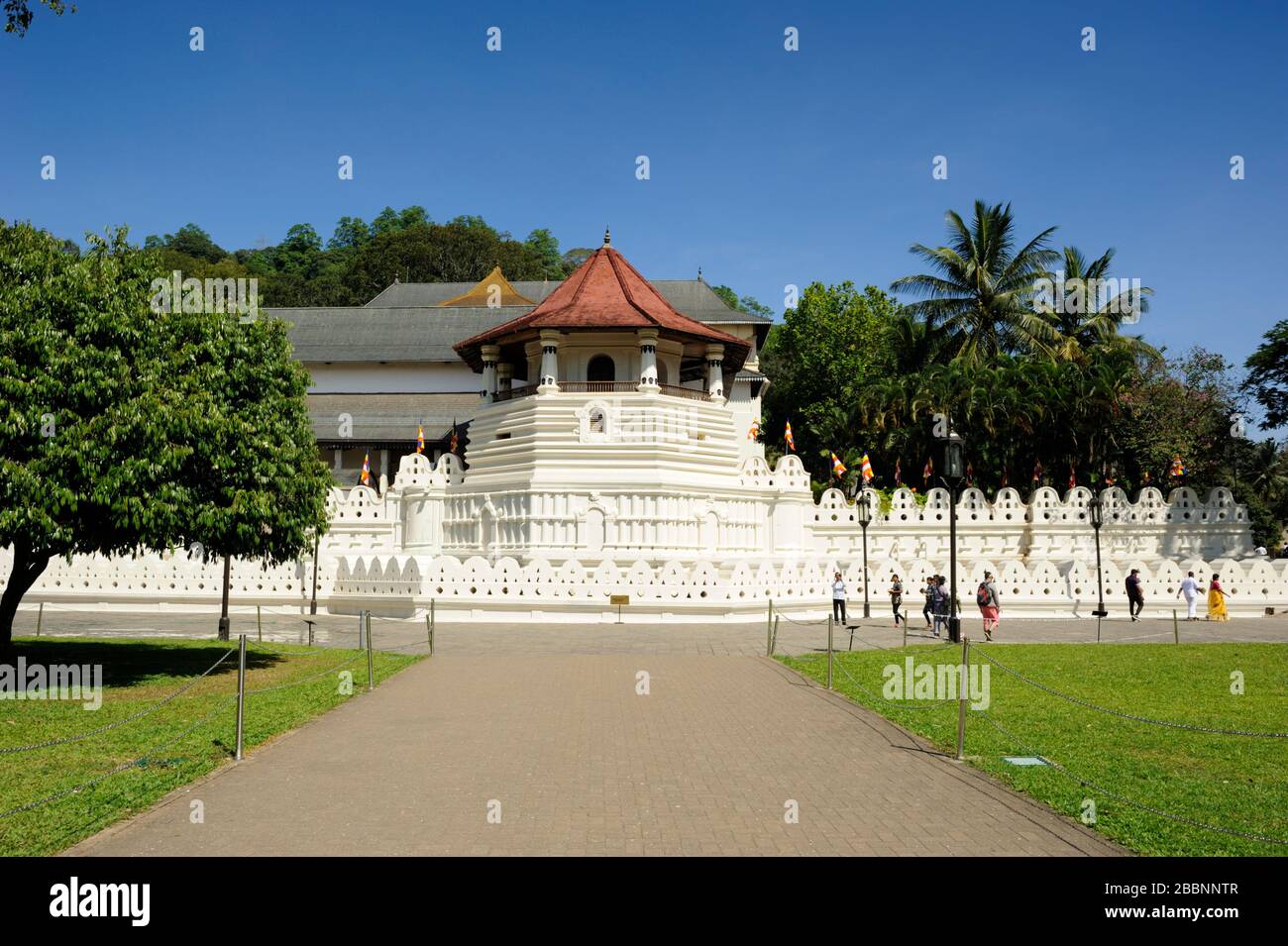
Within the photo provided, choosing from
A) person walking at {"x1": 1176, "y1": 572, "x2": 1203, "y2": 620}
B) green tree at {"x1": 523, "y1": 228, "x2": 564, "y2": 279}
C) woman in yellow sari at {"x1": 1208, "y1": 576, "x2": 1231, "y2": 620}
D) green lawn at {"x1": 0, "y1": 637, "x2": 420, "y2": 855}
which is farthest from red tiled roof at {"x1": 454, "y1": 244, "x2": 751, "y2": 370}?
green tree at {"x1": 523, "y1": 228, "x2": 564, "y2": 279}

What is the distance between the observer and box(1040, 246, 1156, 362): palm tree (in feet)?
152

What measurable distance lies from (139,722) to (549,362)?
2539 centimetres

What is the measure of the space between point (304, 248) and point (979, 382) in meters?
78.0

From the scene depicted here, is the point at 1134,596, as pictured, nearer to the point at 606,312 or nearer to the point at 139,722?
the point at 606,312

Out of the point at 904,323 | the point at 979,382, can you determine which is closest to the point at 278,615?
the point at 979,382

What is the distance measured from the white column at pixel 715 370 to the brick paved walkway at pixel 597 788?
994 inches

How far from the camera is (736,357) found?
39531 millimetres

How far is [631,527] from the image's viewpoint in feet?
101

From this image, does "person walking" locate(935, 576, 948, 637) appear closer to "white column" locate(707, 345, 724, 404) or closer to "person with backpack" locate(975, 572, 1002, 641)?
"person with backpack" locate(975, 572, 1002, 641)

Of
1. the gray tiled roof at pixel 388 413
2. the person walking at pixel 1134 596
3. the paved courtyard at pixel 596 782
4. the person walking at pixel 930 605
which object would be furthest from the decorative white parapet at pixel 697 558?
the paved courtyard at pixel 596 782

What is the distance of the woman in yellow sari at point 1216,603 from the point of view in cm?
2531

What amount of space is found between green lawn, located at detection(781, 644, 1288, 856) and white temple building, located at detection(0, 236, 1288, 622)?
880 cm

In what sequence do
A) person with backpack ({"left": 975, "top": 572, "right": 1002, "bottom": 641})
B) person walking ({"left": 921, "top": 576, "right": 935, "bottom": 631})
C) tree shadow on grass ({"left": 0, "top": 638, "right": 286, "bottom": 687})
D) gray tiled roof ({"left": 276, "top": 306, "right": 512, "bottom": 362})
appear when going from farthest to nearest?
gray tiled roof ({"left": 276, "top": 306, "right": 512, "bottom": 362}) < person walking ({"left": 921, "top": 576, "right": 935, "bottom": 631}) < person with backpack ({"left": 975, "top": 572, "right": 1002, "bottom": 641}) < tree shadow on grass ({"left": 0, "top": 638, "right": 286, "bottom": 687})

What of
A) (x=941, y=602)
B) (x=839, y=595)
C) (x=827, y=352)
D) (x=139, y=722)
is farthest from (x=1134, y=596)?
(x=827, y=352)
